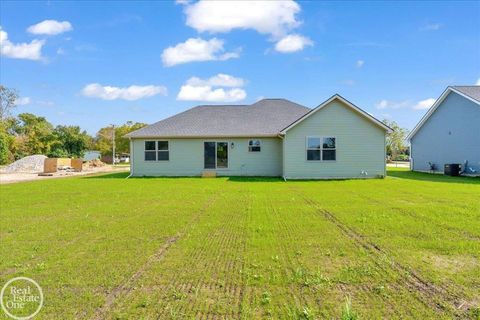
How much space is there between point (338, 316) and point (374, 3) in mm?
17115

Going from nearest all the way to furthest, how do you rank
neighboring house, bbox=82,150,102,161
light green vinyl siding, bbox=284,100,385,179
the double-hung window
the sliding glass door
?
light green vinyl siding, bbox=284,100,385,179 → the double-hung window → the sliding glass door → neighboring house, bbox=82,150,102,161

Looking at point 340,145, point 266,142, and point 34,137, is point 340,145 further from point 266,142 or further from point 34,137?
point 34,137

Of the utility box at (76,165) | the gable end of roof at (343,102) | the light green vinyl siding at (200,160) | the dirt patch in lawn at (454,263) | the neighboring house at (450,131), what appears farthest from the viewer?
→ the utility box at (76,165)

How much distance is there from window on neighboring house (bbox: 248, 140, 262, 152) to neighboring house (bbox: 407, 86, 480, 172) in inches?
499

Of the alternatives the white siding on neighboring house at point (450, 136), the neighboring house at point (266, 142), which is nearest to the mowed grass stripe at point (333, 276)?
the neighboring house at point (266, 142)

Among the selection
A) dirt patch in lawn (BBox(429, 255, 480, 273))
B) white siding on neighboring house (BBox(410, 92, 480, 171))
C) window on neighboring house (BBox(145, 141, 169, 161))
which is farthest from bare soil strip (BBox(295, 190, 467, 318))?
white siding on neighboring house (BBox(410, 92, 480, 171))

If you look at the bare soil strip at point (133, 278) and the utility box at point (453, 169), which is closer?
the bare soil strip at point (133, 278)

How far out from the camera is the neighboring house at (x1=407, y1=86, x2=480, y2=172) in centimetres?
2205

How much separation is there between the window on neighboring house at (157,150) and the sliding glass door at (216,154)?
2.51 m

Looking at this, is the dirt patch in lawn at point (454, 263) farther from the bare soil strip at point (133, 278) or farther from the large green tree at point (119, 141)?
the large green tree at point (119, 141)

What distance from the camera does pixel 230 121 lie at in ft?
80.6

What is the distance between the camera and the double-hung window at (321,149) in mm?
20531

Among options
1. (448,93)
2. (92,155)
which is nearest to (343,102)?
(448,93)

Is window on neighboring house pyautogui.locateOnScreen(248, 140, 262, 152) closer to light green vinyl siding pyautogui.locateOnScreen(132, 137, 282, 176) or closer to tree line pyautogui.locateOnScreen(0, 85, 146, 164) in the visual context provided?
light green vinyl siding pyautogui.locateOnScreen(132, 137, 282, 176)
